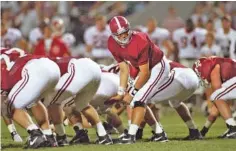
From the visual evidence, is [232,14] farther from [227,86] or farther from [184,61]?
[227,86]

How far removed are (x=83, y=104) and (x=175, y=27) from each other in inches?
327

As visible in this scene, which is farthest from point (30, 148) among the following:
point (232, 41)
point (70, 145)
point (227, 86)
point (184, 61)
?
point (184, 61)

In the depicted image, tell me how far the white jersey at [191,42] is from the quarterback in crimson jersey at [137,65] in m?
7.07

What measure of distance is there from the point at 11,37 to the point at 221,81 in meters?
7.14

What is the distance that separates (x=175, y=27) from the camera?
704 inches

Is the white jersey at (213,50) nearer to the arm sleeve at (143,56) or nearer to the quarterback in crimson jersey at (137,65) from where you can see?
the quarterback in crimson jersey at (137,65)

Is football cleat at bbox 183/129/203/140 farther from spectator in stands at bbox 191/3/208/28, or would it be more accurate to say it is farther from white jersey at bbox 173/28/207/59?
spectator in stands at bbox 191/3/208/28

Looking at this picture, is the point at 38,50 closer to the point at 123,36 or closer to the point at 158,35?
the point at 158,35

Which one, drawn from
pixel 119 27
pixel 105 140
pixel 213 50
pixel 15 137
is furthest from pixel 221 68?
pixel 213 50

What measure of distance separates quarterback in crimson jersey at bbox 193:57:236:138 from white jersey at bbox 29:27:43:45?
744 centimetres

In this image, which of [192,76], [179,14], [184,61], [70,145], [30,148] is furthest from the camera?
[179,14]

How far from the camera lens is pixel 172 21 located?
1817 cm

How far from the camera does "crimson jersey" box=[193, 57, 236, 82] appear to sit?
10.6 m

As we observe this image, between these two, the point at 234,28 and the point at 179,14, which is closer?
the point at 234,28
